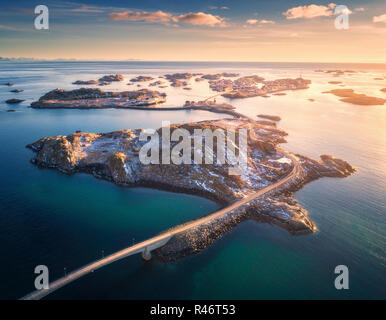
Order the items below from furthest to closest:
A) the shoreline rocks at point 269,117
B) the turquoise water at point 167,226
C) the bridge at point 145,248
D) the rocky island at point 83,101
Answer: the rocky island at point 83,101 → the shoreline rocks at point 269,117 → the turquoise water at point 167,226 → the bridge at point 145,248

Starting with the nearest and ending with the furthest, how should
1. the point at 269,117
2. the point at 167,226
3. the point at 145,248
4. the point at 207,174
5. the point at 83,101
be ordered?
the point at 145,248
the point at 167,226
the point at 207,174
the point at 269,117
the point at 83,101

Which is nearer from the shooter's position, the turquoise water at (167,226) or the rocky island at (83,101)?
the turquoise water at (167,226)

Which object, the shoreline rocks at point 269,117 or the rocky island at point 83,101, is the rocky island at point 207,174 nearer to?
the shoreline rocks at point 269,117

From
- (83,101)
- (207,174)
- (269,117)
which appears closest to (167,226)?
(207,174)

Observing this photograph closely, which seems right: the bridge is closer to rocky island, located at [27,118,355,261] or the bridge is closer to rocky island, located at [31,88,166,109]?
rocky island, located at [27,118,355,261]

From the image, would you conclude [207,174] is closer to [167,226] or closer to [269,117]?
[167,226]

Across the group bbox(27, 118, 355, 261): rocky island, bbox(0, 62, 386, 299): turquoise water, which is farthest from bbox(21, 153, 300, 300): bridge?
bbox(0, 62, 386, 299): turquoise water

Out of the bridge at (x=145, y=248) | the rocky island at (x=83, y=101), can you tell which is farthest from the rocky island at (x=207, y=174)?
the rocky island at (x=83, y=101)

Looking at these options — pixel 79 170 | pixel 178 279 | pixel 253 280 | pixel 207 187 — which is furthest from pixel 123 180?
pixel 253 280
